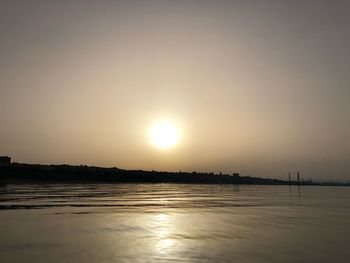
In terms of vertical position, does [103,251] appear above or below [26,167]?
below

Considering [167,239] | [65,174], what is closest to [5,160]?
[65,174]

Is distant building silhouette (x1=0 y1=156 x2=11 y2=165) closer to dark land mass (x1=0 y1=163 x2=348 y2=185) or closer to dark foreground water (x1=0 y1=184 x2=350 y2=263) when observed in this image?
dark land mass (x1=0 y1=163 x2=348 y2=185)

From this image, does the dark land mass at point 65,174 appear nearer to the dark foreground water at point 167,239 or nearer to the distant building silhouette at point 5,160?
the distant building silhouette at point 5,160

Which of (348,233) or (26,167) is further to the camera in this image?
(26,167)

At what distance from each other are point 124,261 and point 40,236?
250 inches

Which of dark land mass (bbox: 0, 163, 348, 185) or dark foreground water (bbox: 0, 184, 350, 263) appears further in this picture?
dark land mass (bbox: 0, 163, 348, 185)

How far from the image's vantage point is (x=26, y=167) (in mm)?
118188

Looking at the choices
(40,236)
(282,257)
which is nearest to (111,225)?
(40,236)

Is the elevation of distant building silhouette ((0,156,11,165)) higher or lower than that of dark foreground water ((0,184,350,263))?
higher

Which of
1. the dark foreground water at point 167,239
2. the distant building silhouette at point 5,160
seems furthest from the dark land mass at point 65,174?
the dark foreground water at point 167,239

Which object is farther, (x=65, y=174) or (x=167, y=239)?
(x=65, y=174)

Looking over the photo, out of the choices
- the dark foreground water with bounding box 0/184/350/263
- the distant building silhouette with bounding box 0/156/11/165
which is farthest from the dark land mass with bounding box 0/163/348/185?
the dark foreground water with bounding box 0/184/350/263

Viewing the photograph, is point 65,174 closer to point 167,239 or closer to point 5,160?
point 5,160

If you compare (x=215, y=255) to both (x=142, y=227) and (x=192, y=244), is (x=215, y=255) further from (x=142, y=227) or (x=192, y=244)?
(x=142, y=227)
